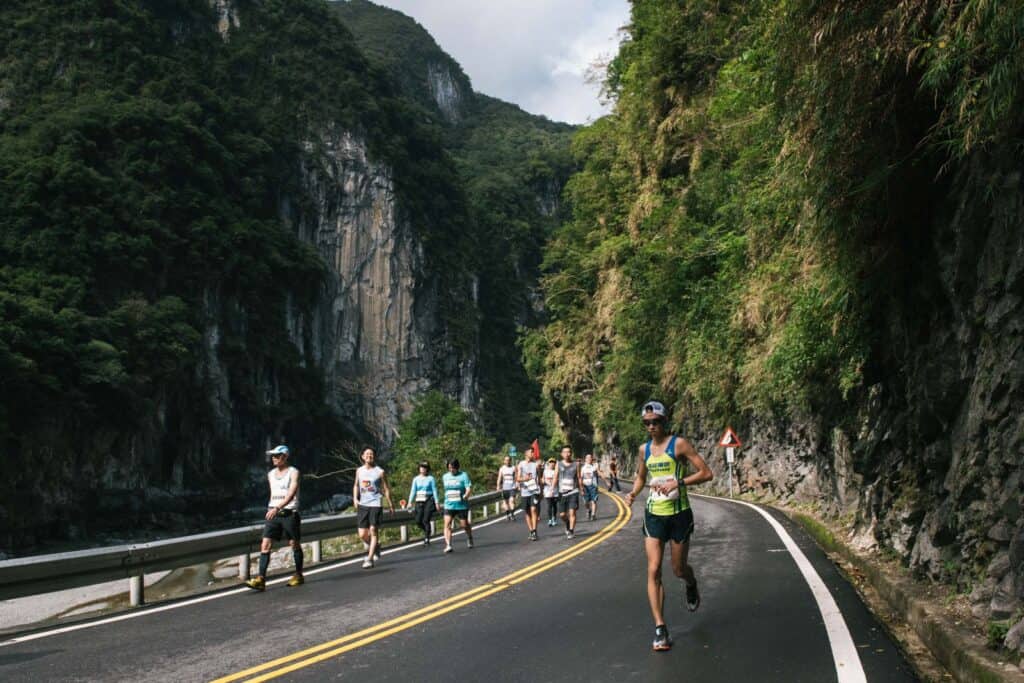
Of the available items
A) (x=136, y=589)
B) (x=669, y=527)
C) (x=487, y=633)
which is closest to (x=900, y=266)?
(x=669, y=527)

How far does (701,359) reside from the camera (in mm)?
27422

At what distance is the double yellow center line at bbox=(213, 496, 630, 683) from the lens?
227 inches

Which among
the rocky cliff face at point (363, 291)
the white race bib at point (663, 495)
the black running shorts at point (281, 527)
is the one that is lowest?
the black running shorts at point (281, 527)

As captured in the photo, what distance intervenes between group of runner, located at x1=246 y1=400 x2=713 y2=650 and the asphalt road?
423mm

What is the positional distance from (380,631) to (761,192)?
44.9 feet

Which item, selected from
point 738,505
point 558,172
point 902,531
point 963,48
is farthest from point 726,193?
point 558,172

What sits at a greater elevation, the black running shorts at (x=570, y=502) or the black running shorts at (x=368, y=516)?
the black running shorts at (x=368, y=516)

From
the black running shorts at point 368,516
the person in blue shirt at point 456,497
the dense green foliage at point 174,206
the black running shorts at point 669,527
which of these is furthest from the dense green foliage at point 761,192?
the dense green foliage at point 174,206

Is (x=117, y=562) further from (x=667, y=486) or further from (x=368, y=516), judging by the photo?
(x=667, y=486)

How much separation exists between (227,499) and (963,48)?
79603 millimetres

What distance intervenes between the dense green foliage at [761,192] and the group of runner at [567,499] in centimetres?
300

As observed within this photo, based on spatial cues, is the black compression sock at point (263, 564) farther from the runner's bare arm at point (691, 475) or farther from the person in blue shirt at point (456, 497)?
the runner's bare arm at point (691, 475)

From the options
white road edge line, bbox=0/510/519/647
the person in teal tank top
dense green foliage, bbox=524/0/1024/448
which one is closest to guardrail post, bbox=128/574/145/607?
white road edge line, bbox=0/510/519/647

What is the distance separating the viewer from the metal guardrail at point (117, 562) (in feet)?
27.1
